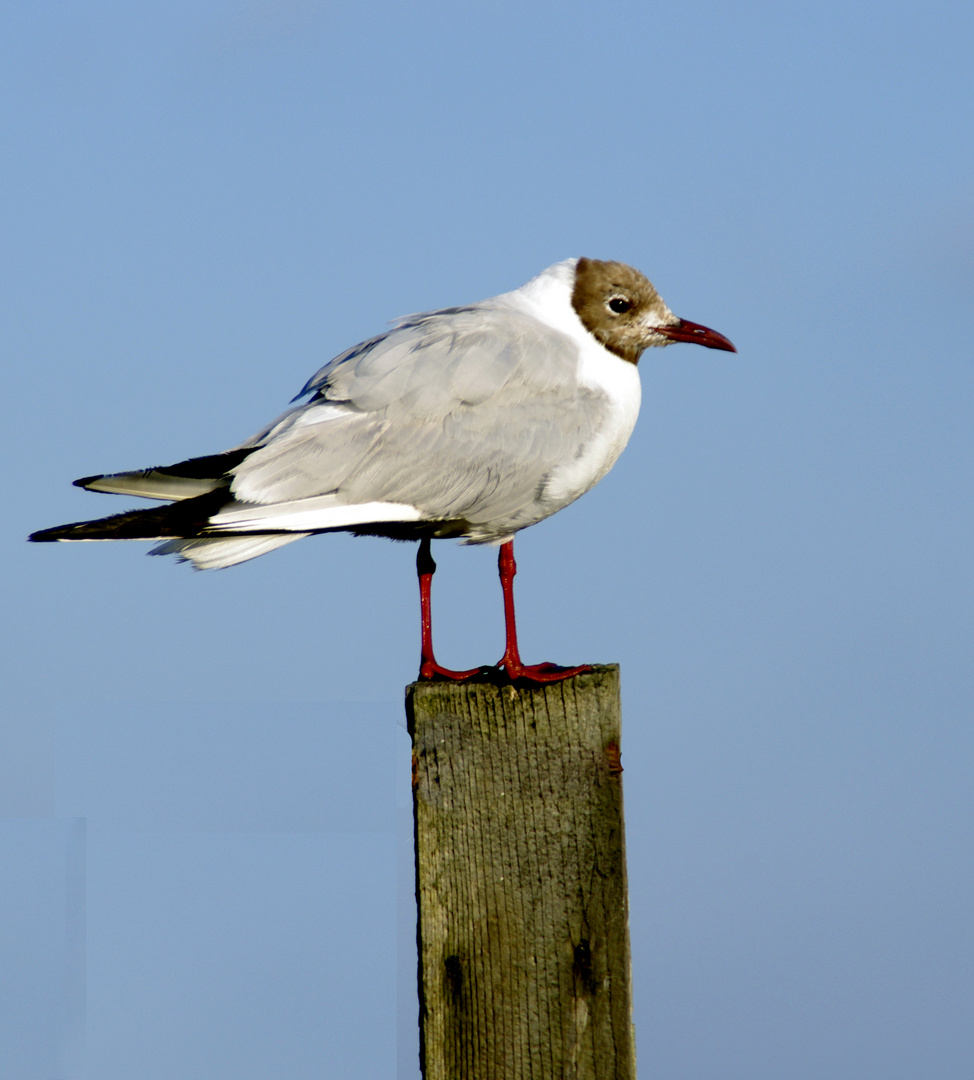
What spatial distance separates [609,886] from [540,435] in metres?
2.22

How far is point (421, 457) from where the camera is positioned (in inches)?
196

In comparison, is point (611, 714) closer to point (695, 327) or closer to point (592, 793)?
point (592, 793)

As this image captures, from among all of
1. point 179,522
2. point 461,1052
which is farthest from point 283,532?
point 461,1052

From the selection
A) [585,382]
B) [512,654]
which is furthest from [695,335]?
[512,654]

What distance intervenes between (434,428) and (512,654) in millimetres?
1011

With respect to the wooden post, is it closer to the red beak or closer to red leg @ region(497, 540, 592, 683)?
red leg @ region(497, 540, 592, 683)

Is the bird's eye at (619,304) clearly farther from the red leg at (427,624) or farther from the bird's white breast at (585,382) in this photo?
the red leg at (427,624)

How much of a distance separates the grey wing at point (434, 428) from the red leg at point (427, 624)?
0.87ft

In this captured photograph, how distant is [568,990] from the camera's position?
3363 mm

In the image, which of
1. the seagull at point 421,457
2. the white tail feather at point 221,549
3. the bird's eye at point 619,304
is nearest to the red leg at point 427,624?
the seagull at point 421,457

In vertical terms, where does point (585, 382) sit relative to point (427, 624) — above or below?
above

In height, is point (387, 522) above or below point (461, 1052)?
above

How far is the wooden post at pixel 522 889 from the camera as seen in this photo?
3.36 m

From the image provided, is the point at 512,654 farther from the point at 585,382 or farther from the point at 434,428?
the point at 585,382
